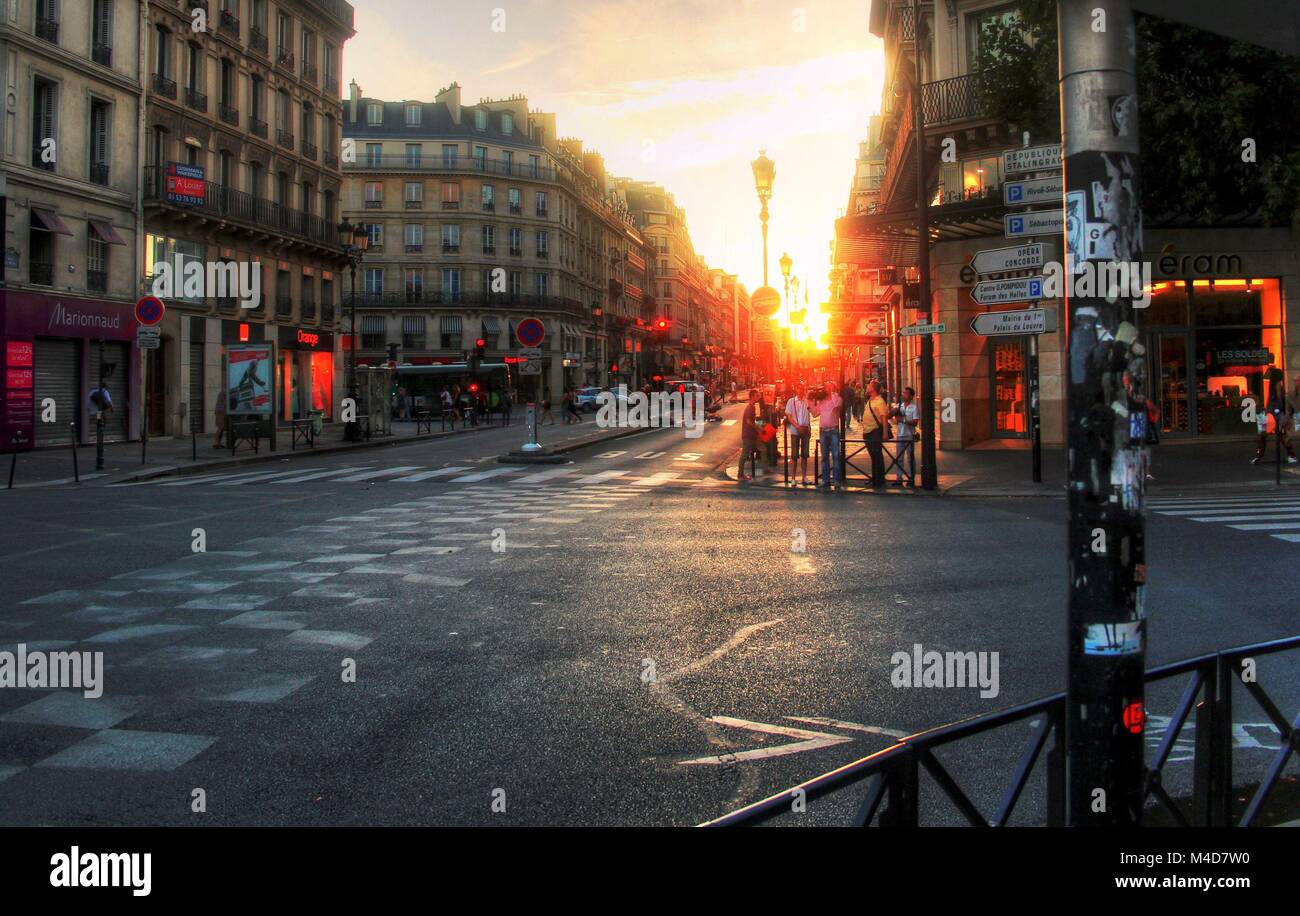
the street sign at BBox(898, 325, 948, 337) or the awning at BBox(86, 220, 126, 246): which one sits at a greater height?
the awning at BBox(86, 220, 126, 246)

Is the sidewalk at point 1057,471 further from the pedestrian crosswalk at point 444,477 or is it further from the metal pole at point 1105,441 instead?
the metal pole at point 1105,441

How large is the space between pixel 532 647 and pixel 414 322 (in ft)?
226

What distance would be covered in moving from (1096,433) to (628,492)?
14825 millimetres

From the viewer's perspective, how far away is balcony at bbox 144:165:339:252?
106ft

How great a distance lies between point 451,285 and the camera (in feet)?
239

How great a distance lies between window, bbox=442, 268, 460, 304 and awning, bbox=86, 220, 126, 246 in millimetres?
42482

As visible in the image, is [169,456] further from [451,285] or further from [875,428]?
[451,285]

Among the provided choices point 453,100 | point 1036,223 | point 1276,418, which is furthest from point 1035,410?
point 453,100

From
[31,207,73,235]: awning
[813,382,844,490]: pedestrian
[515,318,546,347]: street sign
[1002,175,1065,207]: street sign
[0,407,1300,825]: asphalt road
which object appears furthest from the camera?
[31,207,73,235]: awning

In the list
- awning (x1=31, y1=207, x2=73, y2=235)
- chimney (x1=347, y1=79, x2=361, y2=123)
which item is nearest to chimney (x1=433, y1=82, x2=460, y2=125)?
chimney (x1=347, y1=79, x2=361, y2=123)

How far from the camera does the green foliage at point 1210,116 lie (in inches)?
617

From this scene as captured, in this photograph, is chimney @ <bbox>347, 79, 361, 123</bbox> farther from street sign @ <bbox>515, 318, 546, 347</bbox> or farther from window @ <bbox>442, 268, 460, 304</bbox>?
street sign @ <bbox>515, 318, 546, 347</bbox>
